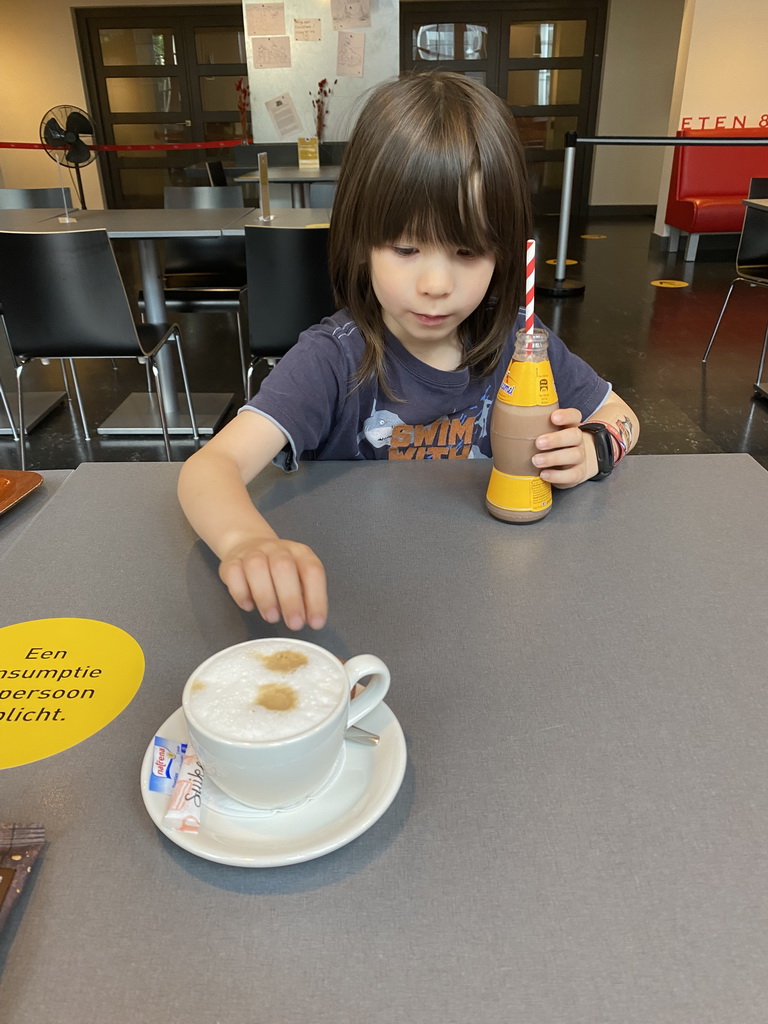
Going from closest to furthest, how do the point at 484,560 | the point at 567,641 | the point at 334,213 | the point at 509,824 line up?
the point at 509,824
the point at 567,641
the point at 484,560
the point at 334,213

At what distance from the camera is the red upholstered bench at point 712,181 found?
19.0 ft

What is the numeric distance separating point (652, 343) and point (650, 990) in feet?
13.1

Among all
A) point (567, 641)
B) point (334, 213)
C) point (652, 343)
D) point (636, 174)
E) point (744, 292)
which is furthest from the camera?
point (636, 174)

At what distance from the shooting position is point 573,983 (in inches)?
14.5

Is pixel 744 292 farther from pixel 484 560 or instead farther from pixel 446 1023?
pixel 446 1023

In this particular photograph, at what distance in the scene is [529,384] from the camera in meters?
0.78

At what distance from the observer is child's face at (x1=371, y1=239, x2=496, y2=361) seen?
878 millimetres

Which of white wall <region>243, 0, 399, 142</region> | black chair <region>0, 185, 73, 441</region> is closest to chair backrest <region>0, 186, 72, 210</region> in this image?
black chair <region>0, 185, 73, 441</region>

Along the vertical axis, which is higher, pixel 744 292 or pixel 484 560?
pixel 484 560

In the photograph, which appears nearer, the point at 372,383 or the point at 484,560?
the point at 484,560

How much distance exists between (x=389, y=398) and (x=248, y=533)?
49 centimetres

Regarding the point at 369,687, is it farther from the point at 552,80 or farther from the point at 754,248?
the point at 552,80

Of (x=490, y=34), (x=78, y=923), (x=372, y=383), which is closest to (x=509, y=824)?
(x=78, y=923)

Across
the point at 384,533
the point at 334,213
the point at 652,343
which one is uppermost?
the point at 334,213
